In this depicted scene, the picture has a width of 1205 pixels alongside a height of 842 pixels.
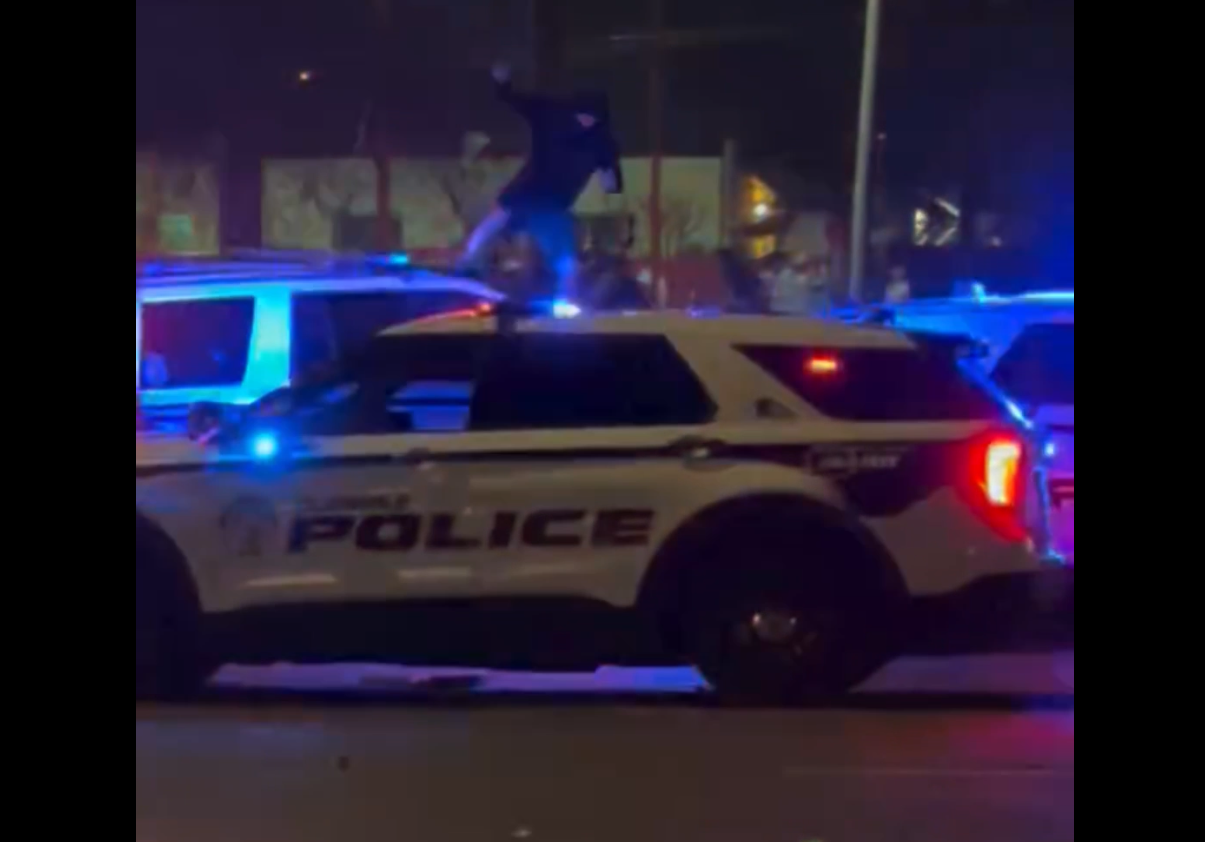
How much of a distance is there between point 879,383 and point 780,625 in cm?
112

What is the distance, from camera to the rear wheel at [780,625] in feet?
27.5

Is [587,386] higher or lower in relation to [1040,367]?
lower

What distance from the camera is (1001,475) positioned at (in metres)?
8.35

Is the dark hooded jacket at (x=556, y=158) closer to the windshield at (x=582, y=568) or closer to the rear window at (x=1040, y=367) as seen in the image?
the windshield at (x=582, y=568)

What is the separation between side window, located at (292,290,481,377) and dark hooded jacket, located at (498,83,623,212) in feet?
→ 6.97

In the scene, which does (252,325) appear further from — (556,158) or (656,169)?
(656,169)

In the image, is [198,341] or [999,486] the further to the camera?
[198,341]

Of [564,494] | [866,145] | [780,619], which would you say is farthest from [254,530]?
[866,145]

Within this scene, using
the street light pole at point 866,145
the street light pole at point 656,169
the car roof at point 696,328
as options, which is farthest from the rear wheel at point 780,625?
the street light pole at point 656,169

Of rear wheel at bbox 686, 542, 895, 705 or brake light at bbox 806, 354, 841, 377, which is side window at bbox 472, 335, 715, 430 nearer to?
brake light at bbox 806, 354, 841, 377
